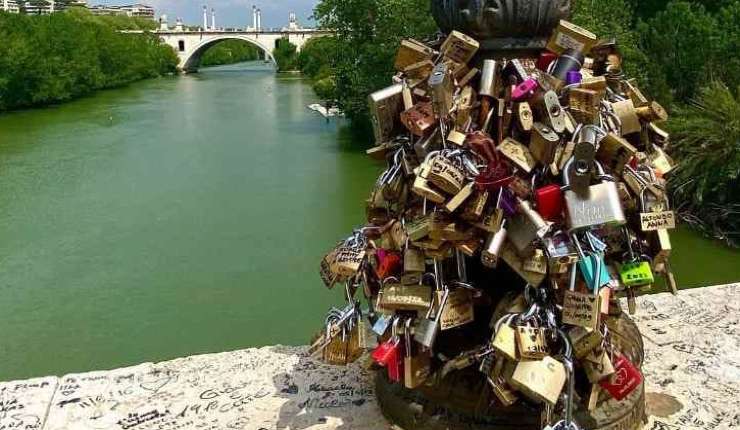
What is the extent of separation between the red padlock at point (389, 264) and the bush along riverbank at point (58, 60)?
77.0ft

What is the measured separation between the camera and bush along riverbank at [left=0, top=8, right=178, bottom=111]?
2350 centimetres

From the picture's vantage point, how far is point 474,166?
167cm

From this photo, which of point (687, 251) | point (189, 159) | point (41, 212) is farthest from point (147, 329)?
point (189, 159)

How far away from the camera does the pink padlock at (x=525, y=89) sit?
168 centimetres

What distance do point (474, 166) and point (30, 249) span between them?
24.5 ft

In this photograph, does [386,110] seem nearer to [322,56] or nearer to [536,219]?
[536,219]

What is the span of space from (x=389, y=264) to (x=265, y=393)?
2.30 feet

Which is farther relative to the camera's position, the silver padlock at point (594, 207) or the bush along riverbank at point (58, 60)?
the bush along riverbank at point (58, 60)

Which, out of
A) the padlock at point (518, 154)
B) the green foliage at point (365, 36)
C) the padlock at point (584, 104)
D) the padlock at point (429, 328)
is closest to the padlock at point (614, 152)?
the padlock at point (584, 104)

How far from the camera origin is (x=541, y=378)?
1.61 m

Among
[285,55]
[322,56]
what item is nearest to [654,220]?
[322,56]

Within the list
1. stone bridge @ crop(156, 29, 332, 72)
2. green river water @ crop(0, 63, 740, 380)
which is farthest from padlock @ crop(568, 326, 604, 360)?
stone bridge @ crop(156, 29, 332, 72)

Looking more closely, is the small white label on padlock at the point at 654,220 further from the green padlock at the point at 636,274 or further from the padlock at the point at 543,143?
the padlock at the point at 543,143

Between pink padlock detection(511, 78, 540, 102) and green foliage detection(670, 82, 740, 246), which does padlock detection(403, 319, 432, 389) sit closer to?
pink padlock detection(511, 78, 540, 102)
